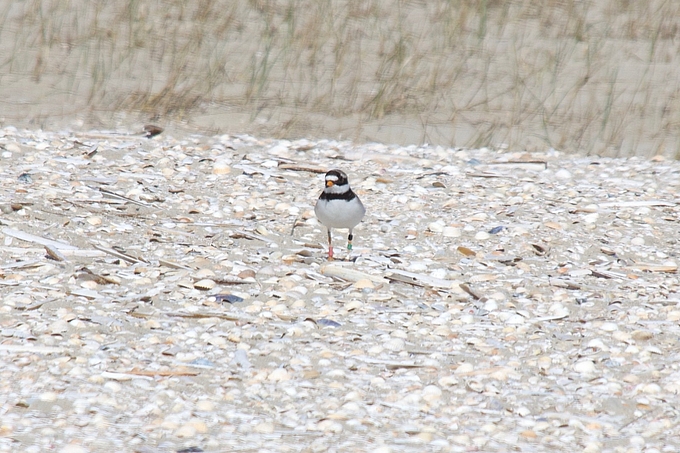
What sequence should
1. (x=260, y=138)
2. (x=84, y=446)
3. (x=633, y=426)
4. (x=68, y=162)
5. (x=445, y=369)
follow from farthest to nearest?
(x=260, y=138)
(x=68, y=162)
(x=445, y=369)
(x=633, y=426)
(x=84, y=446)

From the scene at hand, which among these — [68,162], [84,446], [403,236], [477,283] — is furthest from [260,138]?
[84,446]

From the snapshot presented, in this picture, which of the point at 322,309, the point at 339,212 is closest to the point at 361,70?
the point at 339,212

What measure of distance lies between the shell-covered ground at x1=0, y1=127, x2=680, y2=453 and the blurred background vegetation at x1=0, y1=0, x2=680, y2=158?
2.00m

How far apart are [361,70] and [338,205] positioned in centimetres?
635

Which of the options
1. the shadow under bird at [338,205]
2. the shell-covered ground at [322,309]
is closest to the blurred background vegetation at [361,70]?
the shell-covered ground at [322,309]

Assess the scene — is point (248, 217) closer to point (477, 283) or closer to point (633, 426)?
point (477, 283)

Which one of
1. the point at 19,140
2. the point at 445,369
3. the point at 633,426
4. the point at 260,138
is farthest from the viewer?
the point at 260,138

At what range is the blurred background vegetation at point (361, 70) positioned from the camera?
1176 cm

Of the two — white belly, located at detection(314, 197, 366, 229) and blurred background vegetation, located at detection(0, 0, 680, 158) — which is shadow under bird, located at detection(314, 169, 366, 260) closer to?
white belly, located at detection(314, 197, 366, 229)

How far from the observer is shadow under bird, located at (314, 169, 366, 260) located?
22.2ft

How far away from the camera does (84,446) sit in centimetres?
421

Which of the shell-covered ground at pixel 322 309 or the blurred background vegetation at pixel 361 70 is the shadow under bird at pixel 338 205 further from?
the blurred background vegetation at pixel 361 70

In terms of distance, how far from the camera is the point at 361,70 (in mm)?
12711

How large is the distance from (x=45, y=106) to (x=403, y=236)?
249 inches
